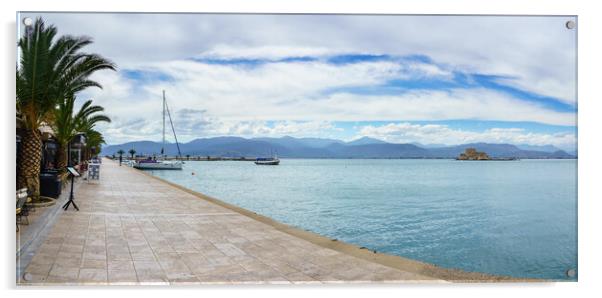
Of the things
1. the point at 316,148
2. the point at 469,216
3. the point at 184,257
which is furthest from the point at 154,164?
the point at 184,257

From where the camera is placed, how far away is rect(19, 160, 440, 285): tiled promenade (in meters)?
3.93

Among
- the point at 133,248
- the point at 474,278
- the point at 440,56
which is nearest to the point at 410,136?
the point at 440,56

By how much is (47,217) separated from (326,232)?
6419 mm

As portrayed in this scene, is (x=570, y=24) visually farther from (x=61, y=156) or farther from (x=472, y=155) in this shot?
(x=61, y=156)

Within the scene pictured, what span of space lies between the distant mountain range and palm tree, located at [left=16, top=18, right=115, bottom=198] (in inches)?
50.1

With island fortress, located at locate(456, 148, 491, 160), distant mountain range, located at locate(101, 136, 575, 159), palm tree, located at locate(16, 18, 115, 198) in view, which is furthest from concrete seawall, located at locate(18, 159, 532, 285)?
island fortress, located at locate(456, 148, 491, 160)

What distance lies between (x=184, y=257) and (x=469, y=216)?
32.4ft

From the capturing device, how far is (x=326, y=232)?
10.4m

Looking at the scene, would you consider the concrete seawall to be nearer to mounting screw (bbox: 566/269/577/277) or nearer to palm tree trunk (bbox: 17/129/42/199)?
mounting screw (bbox: 566/269/577/277)

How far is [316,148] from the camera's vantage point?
5855 mm

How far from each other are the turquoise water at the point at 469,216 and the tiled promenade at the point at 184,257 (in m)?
1.89

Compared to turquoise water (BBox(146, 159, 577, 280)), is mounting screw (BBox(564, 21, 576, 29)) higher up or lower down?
higher up

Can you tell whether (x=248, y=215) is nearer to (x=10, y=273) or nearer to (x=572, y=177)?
(x=10, y=273)

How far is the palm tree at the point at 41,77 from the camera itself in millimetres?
4840
